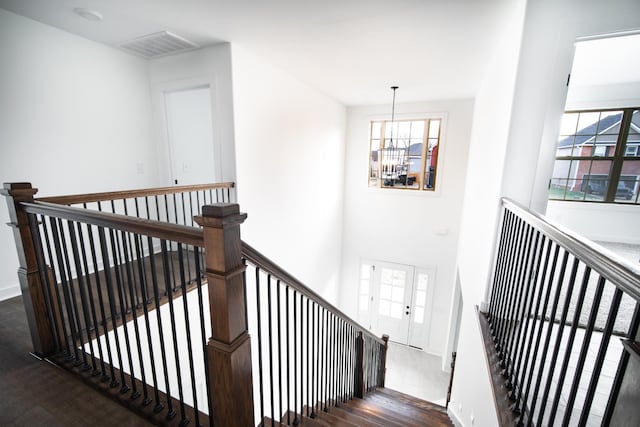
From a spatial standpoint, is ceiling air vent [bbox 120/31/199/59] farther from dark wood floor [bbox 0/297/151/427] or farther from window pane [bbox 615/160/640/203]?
window pane [bbox 615/160/640/203]

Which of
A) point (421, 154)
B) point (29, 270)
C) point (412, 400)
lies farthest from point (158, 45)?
point (412, 400)

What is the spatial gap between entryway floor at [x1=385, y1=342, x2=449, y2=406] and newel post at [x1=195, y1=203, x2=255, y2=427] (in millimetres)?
4991

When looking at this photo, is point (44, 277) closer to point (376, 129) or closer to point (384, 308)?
point (376, 129)

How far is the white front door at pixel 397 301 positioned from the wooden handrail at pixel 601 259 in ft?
16.9

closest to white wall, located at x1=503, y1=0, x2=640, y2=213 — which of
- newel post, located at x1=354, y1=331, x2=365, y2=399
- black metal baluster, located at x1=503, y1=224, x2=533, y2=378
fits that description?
black metal baluster, located at x1=503, y1=224, x2=533, y2=378

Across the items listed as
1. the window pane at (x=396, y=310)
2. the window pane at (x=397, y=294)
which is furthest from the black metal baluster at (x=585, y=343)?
the window pane at (x=396, y=310)

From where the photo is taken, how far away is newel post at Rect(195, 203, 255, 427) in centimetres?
87

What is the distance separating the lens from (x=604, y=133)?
13.3 feet

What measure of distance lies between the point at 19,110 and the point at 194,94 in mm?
1873

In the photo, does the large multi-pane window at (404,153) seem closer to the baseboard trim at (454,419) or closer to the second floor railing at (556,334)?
the second floor railing at (556,334)

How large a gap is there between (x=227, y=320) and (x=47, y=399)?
1.29 meters

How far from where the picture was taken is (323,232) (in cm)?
556

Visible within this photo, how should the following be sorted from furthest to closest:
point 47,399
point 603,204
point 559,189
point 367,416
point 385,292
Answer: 1. point 385,292
2. point 559,189
3. point 603,204
4. point 367,416
5. point 47,399

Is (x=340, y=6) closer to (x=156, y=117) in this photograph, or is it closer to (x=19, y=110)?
(x=156, y=117)
